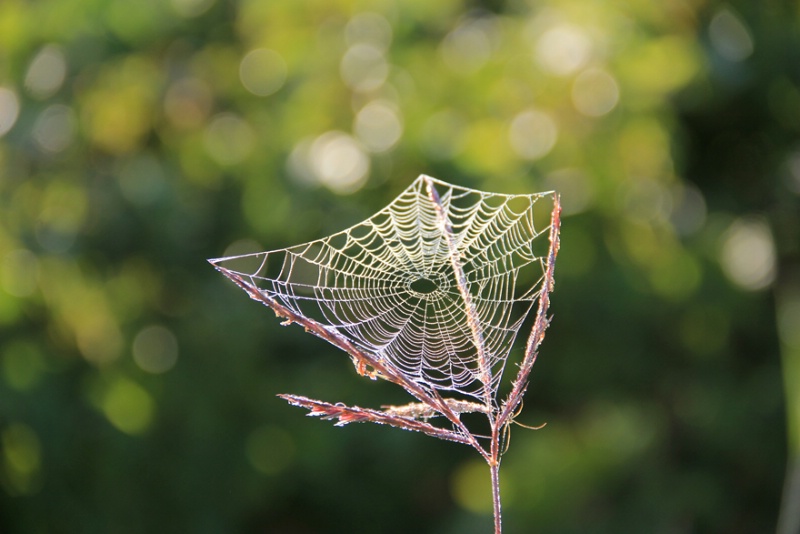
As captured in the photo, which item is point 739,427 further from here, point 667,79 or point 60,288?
point 60,288

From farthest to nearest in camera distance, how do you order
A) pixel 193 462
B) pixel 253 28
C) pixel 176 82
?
pixel 253 28 < pixel 176 82 < pixel 193 462

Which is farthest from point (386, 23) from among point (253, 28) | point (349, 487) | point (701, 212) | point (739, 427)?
point (739, 427)

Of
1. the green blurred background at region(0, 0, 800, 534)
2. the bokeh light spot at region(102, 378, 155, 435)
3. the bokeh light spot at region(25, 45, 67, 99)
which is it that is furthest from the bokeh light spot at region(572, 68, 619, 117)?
the bokeh light spot at region(25, 45, 67, 99)

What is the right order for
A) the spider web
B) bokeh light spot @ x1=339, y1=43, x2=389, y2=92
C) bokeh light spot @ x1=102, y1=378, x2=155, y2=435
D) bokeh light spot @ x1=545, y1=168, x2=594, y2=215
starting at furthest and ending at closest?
1. bokeh light spot @ x1=339, y1=43, x2=389, y2=92
2. bokeh light spot @ x1=102, y1=378, x2=155, y2=435
3. bokeh light spot @ x1=545, y1=168, x2=594, y2=215
4. the spider web

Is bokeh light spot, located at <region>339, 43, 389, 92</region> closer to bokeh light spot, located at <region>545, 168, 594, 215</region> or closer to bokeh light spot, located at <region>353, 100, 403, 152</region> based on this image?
bokeh light spot, located at <region>353, 100, 403, 152</region>

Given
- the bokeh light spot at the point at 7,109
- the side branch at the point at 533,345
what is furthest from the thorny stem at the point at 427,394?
the bokeh light spot at the point at 7,109

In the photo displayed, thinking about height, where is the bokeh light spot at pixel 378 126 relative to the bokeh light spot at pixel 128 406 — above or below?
above

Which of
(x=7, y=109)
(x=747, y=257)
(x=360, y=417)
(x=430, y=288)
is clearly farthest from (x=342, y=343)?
(x=7, y=109)

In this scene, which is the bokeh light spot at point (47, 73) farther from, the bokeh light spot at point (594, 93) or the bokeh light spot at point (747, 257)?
the bokeh light spot at point (747, 257)

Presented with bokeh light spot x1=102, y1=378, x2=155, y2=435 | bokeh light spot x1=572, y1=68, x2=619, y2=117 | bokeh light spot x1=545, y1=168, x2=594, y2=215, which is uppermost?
bokeh light spot x1=572, y1=68, x2=619, y2=117
